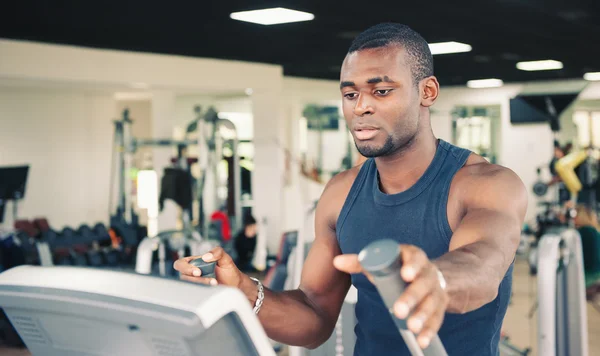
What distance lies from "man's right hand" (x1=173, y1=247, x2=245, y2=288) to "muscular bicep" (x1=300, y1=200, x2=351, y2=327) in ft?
0.69

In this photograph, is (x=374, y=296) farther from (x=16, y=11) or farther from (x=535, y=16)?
(x=535, y=16)

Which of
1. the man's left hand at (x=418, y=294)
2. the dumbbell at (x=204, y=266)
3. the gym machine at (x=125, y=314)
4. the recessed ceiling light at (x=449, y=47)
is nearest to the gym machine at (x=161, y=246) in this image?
the dumbbell at (x=204, y=266)

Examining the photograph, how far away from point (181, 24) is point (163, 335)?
5.07 meters

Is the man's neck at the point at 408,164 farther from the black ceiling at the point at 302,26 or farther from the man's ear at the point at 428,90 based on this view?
the black ceiling at the point at 302,26

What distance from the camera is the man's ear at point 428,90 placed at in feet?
3.71

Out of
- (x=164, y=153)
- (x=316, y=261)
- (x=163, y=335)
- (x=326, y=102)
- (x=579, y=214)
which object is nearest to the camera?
(x=163, y=335)

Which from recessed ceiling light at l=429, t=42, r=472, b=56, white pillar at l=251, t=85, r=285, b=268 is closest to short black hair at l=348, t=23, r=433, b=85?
recessed ceiling light at l=429, t=42, r=472, b=56

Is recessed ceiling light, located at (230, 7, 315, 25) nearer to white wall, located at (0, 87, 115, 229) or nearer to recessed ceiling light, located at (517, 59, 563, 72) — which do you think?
recessed ceiling light, located at (517, 59, 563, 72)

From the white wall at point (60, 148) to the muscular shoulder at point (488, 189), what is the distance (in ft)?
26.7

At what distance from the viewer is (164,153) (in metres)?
8.62

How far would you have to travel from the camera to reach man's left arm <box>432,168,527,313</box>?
736 mm

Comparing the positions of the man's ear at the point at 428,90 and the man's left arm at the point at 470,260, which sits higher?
the man's ear at the point at 428,90

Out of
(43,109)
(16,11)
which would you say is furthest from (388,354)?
(43,109)

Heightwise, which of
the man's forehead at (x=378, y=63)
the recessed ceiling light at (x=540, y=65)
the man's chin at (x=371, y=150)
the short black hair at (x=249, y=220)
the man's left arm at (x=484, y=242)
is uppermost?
the recessed ceiling light at (x=540, y=65)
